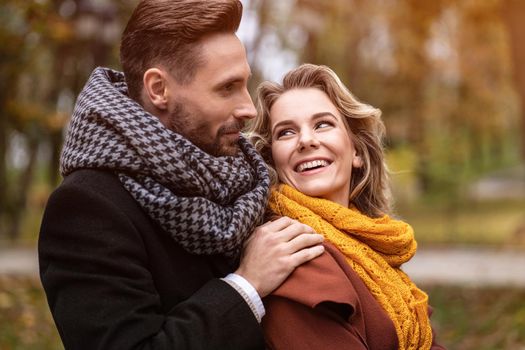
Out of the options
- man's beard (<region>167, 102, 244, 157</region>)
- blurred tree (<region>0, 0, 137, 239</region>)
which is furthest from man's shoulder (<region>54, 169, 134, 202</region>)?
blurred tree (<region>0, 0, 137, 239</region>)

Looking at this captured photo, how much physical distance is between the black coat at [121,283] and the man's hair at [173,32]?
39 centimetres

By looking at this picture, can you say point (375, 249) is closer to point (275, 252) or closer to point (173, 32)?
A: point (275, 252)

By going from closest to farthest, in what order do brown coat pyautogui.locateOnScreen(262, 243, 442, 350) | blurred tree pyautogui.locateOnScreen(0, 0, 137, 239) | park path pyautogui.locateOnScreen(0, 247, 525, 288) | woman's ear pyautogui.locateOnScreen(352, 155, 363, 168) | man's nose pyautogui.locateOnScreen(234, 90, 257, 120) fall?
brown coat pyautogui.locateOnScreen(262, 243, 442, 350) < man's nose pyautogui.locateOnScreen(234, 90, 257, 120) < woman's ear pyautogui.locateOnScreen(352, 155, 363, 168) < blurred tree pyautogui.locateOnScreen(0, 0, 137, 239) < park path pyautogui.locateOnScreen(0, 247, 525, 288)

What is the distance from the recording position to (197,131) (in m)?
2.39

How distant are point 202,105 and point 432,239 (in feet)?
44.4

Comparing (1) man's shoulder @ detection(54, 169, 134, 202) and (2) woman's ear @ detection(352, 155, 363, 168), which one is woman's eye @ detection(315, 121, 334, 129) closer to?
(2) woman's ear @ detection(352, 155, 363, 168)

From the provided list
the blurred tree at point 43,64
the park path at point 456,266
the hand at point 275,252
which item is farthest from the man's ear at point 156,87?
the park path at point 456,266

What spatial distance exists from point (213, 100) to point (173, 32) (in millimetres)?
237

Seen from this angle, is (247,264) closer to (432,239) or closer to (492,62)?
(432,239)

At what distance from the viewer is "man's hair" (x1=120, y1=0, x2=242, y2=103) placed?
2330 mm

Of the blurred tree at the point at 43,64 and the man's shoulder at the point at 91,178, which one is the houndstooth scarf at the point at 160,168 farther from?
the blurred tree at the point at 43,64

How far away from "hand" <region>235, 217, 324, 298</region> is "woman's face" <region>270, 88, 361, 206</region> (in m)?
0.29

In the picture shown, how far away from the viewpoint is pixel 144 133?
7.23 feet

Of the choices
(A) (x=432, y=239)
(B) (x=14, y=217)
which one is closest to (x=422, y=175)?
(A) (x=432, y=239)
